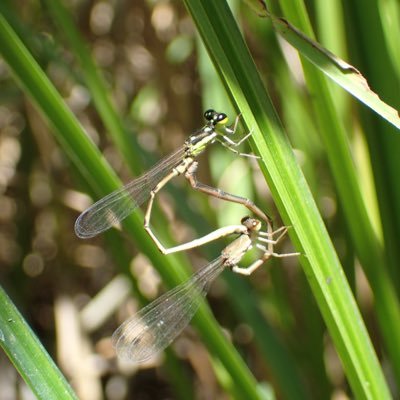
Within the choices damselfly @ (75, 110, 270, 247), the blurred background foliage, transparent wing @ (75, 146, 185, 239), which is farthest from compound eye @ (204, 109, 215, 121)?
the blurred background foliage

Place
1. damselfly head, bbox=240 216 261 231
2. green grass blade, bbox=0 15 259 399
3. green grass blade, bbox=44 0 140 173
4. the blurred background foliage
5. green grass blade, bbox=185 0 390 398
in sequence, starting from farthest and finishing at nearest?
the blurred background foliage
green grass blade, bbox=44 0 140 173
damselfly head, bbox=240 216 261 231
green grass blade, bbox=0 15 259 399
green grass blade, bbox=185 0 390 398

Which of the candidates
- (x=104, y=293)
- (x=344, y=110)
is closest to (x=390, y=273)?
(x=344, y=110)

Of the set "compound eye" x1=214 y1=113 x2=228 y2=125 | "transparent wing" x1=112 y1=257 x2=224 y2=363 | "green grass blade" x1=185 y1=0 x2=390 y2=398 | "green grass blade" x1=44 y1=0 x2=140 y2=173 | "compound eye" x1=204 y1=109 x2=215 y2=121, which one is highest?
"green grass blade" x1=44 y1=0 x2=140 y2=173

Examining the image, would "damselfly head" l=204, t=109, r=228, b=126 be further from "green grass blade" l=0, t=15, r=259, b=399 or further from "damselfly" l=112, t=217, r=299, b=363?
"green grass blade" l=0, t=15, r=259, b=399

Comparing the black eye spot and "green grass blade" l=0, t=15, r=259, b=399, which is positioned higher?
the black eye spot

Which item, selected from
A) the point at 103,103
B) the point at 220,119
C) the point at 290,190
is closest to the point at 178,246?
the point at 220,119

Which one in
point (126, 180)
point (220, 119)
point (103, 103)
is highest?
point (126, 180)

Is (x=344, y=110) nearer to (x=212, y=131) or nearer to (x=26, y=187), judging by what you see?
(x=212, y=131)

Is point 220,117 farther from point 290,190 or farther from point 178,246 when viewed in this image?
point 290,190
